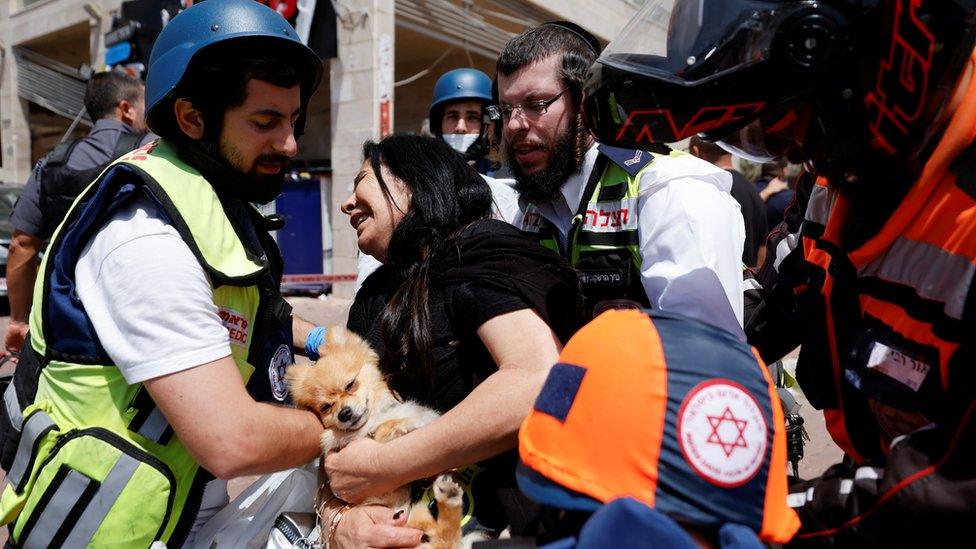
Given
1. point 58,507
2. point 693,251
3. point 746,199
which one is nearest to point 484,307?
point 693,251

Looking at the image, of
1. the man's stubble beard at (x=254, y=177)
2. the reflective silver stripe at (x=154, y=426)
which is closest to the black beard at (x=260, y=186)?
the man's stubble beard at (x=254, y=177)

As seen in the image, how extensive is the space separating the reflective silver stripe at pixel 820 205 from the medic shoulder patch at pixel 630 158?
73 centimetres

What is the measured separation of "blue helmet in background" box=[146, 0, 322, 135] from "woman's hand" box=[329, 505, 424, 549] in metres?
1.15

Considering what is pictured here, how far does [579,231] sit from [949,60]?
1.34m

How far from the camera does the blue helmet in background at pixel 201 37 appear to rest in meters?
1.78

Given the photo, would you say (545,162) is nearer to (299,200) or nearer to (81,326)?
(81,326)

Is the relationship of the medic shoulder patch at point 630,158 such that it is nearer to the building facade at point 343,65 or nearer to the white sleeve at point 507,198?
the white sleeve at point 507,198

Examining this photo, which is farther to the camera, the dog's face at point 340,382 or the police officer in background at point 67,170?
the police officer in background at point 67,170

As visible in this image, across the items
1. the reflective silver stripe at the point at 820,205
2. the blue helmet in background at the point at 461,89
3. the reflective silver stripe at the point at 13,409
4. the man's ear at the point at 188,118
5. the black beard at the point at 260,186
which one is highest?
the blue helmet in background at the point at 461,89

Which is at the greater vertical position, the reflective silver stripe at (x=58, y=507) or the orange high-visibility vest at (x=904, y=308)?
the orange high-visibility vest at (x=904, y=308)

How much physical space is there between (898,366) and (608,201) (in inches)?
50.0

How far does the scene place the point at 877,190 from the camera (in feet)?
4.31

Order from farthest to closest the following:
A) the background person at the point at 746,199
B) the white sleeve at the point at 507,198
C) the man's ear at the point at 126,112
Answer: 1. the background person at the point at 746,199
2. the man's ear at the point at 126,112
3. the white sleeve at the point at 507,198

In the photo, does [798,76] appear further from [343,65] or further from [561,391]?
[343,65]
